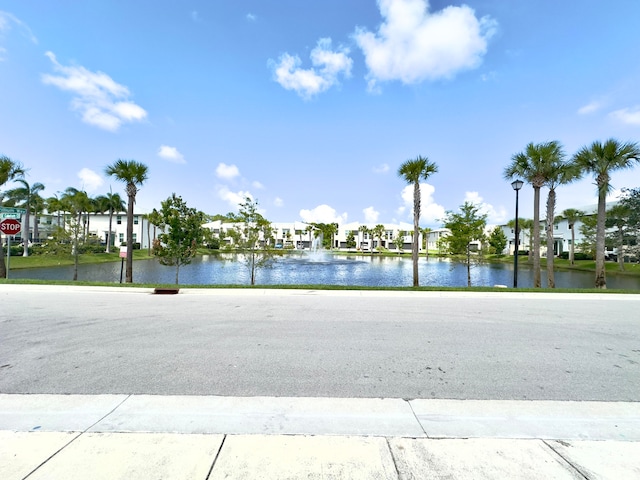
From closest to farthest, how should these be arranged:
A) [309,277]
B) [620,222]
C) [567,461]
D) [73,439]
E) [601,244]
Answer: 1. [567,461]
2. [73,439]
3. [601,244]
4. [309,277]
5. [620,222]

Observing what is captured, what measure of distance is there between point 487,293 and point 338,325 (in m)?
9.08

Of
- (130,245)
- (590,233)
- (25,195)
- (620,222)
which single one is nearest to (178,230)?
(130,245)

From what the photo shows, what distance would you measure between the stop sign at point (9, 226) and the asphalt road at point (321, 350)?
22.1ft

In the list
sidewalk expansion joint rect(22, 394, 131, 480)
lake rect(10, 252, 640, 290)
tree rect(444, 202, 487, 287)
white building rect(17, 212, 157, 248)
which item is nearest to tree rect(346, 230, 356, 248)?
white building rect(17, 212, 157, 248)

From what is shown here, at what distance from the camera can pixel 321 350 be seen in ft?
17.9

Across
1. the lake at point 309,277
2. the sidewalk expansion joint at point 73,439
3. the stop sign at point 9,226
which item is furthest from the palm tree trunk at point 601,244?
the stop sign at point 9,226

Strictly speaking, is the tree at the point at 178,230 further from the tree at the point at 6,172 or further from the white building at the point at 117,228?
the white building at the point at 117,228

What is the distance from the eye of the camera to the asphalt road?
4.07m

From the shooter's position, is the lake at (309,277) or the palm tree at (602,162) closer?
the palm tree at (602,162)

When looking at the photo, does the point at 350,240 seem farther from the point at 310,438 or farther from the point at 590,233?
the point at 310,438

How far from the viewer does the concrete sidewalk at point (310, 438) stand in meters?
2.48

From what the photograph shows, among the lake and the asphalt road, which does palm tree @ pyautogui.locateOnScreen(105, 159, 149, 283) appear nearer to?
→ the lake

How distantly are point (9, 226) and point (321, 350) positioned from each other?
1689 cm

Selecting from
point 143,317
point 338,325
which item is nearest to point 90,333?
point 143,317
